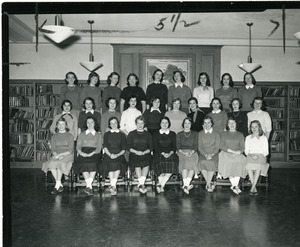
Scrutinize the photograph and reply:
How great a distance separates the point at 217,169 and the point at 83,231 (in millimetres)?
2701

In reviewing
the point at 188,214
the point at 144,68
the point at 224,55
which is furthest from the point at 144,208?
the point at 224,55

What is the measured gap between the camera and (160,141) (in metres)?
5.59

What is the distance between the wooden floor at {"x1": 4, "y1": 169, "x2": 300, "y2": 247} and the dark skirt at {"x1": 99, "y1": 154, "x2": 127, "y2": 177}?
33cm

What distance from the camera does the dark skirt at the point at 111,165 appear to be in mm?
5328

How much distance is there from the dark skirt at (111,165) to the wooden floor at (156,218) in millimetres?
329

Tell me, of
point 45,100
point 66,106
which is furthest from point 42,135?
point 66,106

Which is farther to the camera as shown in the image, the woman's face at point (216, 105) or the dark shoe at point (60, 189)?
the woman's face at point (216, 105)

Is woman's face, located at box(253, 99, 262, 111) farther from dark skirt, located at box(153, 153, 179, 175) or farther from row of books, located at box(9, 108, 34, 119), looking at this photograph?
row of books, located at box(9, 108, 34, 119)

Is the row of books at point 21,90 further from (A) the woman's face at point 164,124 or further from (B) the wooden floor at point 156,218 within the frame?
(A) the woman's face at point 164,124

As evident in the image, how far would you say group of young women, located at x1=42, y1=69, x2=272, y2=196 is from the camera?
17.7 feet

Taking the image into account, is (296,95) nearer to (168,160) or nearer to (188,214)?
(168,160)

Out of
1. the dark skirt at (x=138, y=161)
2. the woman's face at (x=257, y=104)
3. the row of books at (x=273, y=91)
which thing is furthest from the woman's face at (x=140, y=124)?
the row of books at (x=273, y=91)

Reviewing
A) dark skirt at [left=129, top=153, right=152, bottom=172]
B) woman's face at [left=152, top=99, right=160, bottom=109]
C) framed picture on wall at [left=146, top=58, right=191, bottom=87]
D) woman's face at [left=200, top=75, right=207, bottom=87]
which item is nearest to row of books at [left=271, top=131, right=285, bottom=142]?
framed picture on wall at [left=146, top=58, right=191, bottom=87]

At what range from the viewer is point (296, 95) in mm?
8305
